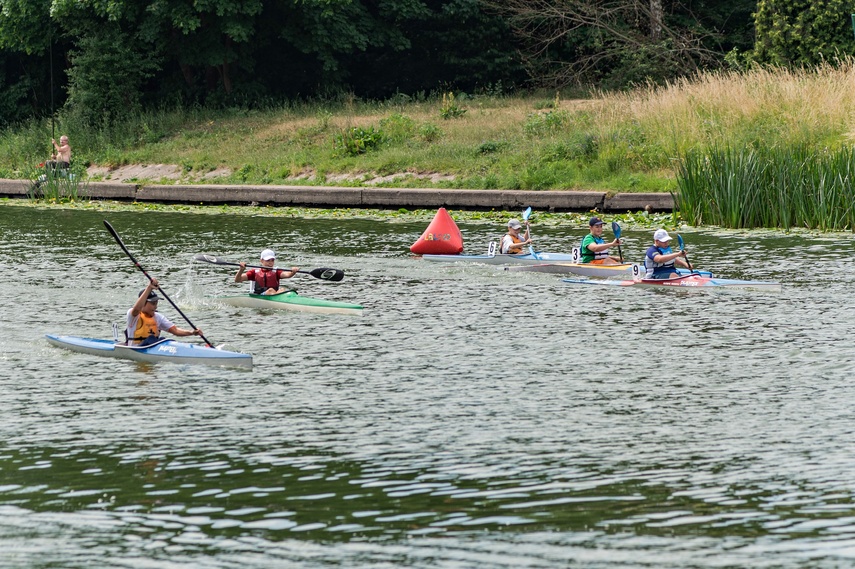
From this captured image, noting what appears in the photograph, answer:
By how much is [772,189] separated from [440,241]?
5.75 m

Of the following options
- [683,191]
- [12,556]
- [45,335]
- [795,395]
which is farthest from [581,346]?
[683,191]

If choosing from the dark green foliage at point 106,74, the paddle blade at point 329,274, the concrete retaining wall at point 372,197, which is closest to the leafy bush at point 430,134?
the concrete retaining wall at point 372,197

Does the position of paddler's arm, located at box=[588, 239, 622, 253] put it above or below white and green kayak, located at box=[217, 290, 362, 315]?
above

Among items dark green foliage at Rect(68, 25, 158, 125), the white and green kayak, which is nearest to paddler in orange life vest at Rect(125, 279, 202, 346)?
the white and green kayak

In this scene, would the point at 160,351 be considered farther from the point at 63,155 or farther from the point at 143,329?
the point at 63,155

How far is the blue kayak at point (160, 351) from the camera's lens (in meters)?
13.2

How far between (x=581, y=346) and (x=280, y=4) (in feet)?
92.4

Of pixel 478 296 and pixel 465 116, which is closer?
pixel 478 296

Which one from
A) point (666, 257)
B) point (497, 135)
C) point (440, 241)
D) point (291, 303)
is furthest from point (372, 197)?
point (291, 303)

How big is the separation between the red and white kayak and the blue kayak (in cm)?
693

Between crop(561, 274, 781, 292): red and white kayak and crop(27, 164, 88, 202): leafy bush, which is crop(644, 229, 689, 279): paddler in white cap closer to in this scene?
crop(561, 274, 781, 292): red and white kayak

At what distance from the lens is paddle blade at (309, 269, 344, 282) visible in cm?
1766

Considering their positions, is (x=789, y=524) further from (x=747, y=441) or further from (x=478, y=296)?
(x=478, y=296)

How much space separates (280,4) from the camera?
132 feet
